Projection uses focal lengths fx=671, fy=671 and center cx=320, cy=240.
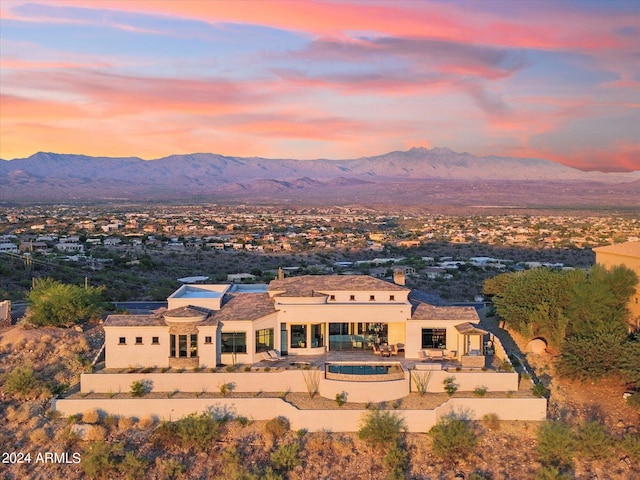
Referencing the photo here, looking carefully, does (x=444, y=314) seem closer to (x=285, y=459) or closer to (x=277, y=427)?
(x=277, y=427)

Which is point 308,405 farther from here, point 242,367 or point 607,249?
point 607,249

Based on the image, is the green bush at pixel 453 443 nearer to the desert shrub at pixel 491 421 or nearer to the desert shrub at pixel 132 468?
the desert shrub at pixel 491 421

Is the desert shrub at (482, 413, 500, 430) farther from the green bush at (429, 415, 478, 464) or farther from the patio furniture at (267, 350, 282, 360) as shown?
the patio furniture at (267, 350, 282, 360)

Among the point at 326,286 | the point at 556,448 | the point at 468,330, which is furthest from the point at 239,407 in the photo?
the point at 556,448

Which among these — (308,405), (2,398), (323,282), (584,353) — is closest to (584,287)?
(584,353)

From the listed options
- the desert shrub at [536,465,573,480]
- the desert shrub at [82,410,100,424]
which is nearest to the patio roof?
the desert shrub at [536,465,573,480]

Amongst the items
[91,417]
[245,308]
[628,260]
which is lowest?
[91,417]

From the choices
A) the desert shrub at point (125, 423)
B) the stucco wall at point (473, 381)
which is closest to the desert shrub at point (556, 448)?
the stucco wall at point (473, 381)
